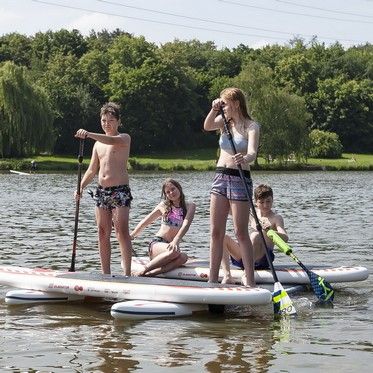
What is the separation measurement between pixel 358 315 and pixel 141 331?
7.90ft

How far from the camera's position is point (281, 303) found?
10102mm

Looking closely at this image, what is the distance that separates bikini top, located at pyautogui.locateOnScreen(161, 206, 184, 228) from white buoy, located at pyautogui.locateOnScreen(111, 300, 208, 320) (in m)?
1.75

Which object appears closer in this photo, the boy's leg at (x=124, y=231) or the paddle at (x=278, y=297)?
the paddle at (x=278, y=297)

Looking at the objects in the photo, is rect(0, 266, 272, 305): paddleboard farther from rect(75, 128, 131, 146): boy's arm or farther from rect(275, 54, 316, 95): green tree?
rect(275, 54, 316, 95): green tree

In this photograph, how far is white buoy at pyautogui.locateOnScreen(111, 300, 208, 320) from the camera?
388 inches

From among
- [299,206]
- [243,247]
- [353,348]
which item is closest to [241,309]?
[243,247]

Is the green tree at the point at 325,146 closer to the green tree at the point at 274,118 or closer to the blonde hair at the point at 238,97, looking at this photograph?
the green tree at the point at 274,118

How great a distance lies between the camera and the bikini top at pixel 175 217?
38.2ft

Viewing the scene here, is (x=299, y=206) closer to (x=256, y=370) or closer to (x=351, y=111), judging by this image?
(x=256, y=370)

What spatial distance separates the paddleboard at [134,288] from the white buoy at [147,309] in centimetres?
10

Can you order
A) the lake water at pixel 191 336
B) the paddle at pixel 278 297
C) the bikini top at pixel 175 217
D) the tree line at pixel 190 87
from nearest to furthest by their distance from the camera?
1. the lake water at pixel 191 336
2. the paddle at pixel 278 297
3. the bikini top at pixel 175 217
4. the tree line at pixel 190 87

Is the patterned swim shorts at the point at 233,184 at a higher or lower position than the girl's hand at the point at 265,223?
higher

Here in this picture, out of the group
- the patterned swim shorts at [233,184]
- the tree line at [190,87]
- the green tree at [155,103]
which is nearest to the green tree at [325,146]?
the tree line at [190,87]

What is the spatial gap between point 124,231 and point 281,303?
2072 mm
